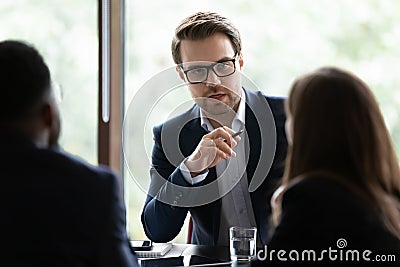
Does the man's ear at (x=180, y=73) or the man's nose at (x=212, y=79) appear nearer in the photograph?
the man's nose at (x=212, y=79)

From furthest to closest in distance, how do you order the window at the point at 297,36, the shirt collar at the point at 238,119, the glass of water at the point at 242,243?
the window at the point at 297,36, the shirt collar at the point at 238,119, the glass of water at the point at 242,243

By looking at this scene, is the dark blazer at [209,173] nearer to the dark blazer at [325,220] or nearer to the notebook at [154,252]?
the notebook at [154,252]

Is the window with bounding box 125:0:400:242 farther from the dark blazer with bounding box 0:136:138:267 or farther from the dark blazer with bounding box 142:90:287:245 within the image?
the dark blazer with bounding box 0:136:138:267

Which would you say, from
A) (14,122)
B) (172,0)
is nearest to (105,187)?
(14,122)

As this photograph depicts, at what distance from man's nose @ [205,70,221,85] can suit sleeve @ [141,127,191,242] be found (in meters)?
0.28

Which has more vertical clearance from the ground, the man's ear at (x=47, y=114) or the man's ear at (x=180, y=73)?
the man's ear at (x=180, y=73)

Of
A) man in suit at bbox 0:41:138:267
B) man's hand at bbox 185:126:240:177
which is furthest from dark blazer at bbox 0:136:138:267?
man's hand at bbox 185:126:240:177

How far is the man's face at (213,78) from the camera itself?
237 centimetres

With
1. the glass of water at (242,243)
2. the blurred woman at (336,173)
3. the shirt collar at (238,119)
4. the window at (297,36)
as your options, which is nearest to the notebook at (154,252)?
the glass of water at (242,243)

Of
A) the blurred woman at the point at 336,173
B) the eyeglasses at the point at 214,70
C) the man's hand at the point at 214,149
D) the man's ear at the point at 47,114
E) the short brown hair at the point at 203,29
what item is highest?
the short brown hair at the point at 203,29

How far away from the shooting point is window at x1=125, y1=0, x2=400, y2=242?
355 cm

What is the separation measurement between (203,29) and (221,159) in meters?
0.43

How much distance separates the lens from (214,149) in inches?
88.0

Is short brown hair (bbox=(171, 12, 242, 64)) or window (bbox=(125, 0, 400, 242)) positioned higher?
window (bbox=(125, 0, 400, 242))
